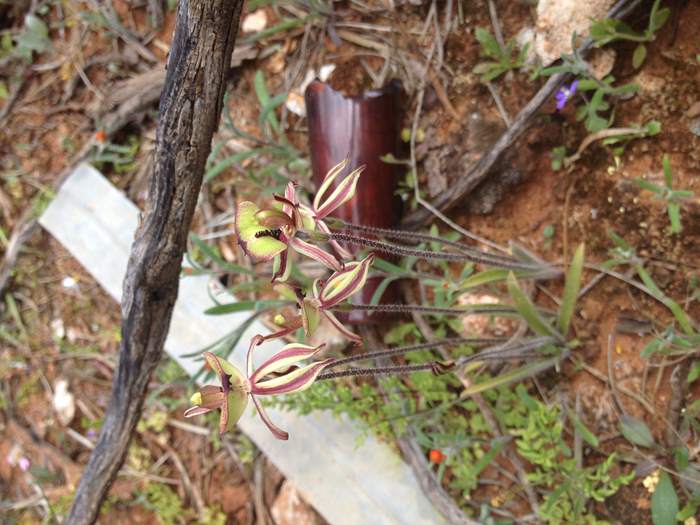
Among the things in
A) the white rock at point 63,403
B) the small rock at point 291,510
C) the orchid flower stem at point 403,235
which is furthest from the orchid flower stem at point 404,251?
the white rock at point 63,403

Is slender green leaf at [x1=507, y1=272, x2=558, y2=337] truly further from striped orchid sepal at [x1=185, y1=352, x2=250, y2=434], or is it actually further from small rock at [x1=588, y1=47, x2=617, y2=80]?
striped orchid sepal at [x1=185, y1=352, x2=250, y2=434]

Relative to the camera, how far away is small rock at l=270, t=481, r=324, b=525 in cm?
226

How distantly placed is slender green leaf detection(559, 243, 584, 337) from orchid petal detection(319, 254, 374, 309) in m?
0.76

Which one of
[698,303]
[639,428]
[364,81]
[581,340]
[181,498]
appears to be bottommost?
[181,498]

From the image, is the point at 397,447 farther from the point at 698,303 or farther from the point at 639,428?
the point at 698,303

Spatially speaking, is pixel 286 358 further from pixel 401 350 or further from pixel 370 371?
pixel 401 350

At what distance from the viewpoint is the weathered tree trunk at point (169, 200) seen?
1.34 meters

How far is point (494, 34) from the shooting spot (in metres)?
1.93

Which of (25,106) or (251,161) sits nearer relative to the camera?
(251,161)

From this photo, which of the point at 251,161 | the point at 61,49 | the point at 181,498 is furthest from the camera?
the point at 61,49

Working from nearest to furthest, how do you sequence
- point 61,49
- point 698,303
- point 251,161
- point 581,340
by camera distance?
point 698,303, point 581,340, point 251,161, point 61,49

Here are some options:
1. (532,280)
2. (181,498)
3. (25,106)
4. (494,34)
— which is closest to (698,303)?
(532,280)

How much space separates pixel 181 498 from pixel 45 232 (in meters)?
Answer: 1.37

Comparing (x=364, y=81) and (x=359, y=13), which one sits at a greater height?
(x=359, y=13)
